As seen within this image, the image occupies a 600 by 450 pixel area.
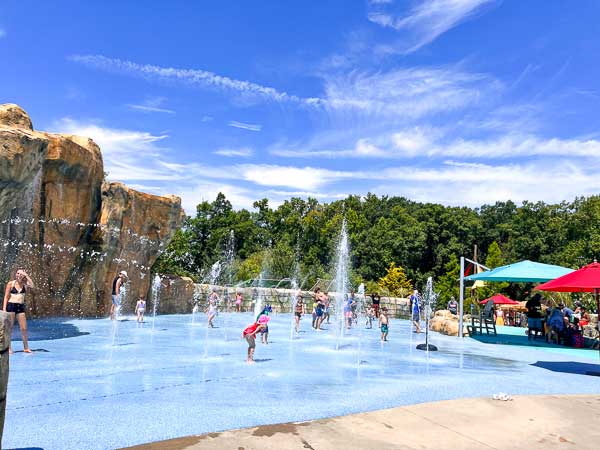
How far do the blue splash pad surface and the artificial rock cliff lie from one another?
7.52 ft

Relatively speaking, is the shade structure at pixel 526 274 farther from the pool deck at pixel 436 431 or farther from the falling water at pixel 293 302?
the pool deck at pixel 436 431

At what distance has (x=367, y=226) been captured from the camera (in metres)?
46.1

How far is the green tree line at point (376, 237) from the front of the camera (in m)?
38.7

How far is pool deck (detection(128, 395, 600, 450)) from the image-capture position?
14.5ft

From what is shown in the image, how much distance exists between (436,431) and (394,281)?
1248 inches

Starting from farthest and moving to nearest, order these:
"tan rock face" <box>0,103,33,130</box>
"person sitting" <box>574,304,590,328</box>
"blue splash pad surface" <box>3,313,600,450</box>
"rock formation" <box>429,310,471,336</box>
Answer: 1. "person sitting" <box>574,304,590,328</box>
2. "rock formation" <box>429,310,471,336</box>
3. "tan rock face" <box>0,103,33,130</box>
4. "blue splash pad surface" <box>3,313,600,450</box>

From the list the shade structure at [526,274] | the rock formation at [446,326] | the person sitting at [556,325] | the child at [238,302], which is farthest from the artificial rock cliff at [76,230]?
the person sitting at [556,325]

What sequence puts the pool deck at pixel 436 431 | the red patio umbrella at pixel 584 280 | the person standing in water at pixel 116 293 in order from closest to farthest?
the pool deck at pixel 436 431
the red patio umbrella at pixel 584 280
the person standing in water at pixel 116 293

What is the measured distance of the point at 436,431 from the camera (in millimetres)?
5000

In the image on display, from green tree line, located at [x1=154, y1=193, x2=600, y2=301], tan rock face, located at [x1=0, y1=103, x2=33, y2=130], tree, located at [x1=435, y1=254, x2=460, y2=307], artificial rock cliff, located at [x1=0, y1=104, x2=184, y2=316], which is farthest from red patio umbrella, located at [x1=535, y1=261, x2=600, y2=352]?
green tree line, located at [x1=154, y1=193, x2=600, y2=301]

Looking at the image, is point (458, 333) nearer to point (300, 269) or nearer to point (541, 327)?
point (541, 327)

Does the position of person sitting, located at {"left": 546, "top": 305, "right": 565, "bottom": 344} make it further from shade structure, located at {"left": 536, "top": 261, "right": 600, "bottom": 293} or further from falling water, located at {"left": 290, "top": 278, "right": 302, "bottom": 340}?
falling water, located at {"left": 290, "top": 278, "right": 302, "bottom": 340}

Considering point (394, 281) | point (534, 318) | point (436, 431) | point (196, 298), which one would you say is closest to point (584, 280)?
point (436, 431)

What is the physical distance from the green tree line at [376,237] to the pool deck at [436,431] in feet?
96.7
